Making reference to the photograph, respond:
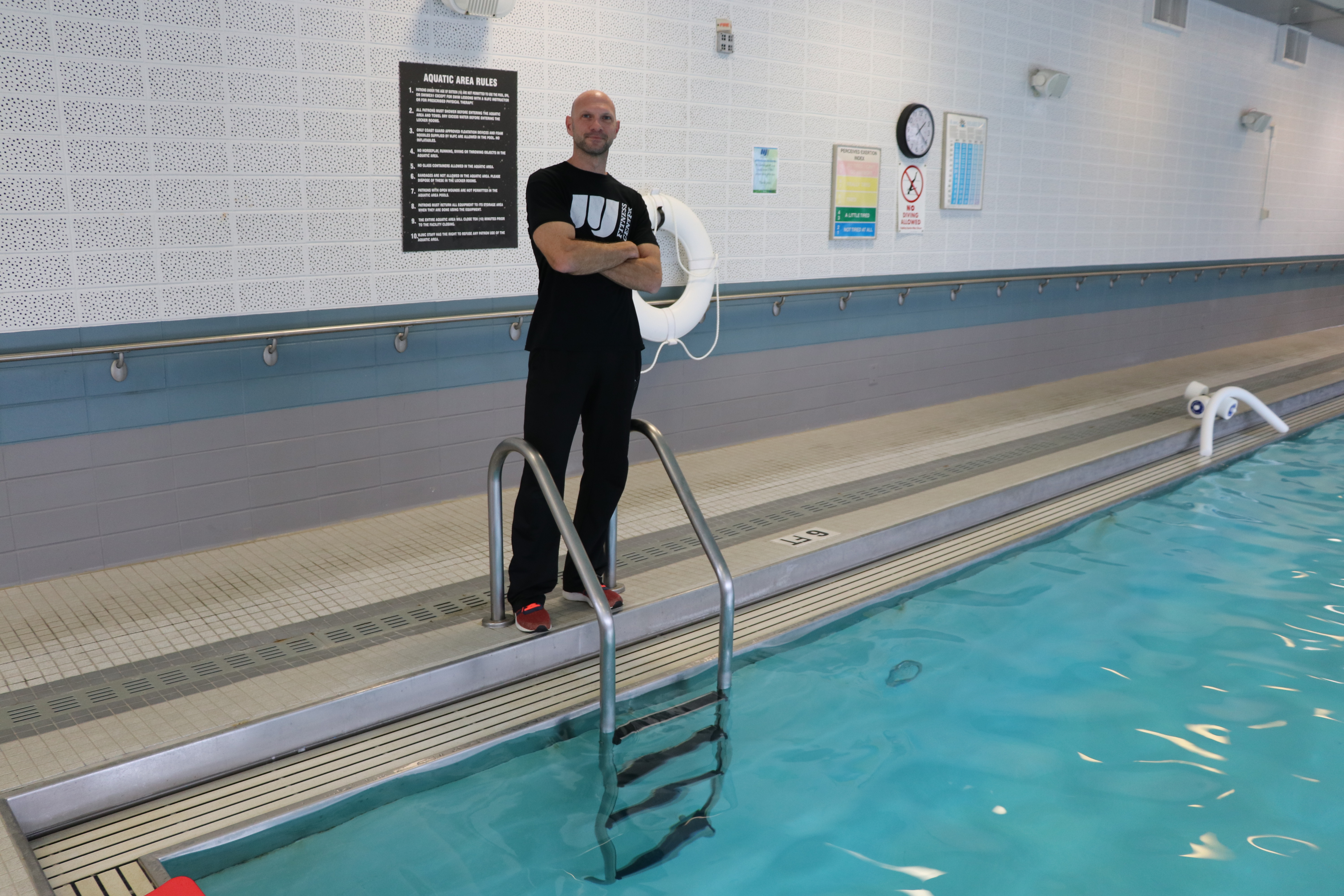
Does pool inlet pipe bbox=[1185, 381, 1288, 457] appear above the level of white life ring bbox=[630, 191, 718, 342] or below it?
below

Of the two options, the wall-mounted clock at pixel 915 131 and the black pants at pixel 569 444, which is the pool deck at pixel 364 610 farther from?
the wall-mounted clock at pixel 915 131

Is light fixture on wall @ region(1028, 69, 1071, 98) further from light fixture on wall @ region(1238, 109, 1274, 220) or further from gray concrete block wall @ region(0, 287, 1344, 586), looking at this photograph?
light fixture on wall @ region(1238, 109, 1274, 220)

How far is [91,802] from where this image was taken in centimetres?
212

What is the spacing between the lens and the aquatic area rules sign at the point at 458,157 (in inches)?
149

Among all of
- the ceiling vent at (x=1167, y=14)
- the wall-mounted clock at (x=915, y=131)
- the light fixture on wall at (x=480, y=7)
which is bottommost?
the wall-mounted clock at (x=915, y=131)

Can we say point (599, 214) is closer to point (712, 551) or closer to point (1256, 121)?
point (712, 551)

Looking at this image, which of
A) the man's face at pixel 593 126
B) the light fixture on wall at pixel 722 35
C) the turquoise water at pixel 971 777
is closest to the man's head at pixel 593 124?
the man's face at pixel 593 126

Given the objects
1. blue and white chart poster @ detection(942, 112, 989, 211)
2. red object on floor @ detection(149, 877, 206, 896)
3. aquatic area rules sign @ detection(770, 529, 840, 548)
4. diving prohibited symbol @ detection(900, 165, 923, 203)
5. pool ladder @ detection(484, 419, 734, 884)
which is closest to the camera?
red object on floor @ detection(149, 877, 206, 896)

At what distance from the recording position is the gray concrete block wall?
3.22 metres

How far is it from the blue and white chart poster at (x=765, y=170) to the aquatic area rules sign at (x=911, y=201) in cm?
109

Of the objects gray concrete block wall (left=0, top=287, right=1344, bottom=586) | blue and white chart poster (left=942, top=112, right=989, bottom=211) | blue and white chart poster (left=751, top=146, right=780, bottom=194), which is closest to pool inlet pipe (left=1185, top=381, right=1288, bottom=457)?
gray concrete block wall (left=0, top=287, right=1344, bottom=586)

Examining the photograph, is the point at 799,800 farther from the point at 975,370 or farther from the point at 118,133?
the point at 975,370

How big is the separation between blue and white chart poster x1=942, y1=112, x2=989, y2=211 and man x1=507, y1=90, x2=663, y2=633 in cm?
380

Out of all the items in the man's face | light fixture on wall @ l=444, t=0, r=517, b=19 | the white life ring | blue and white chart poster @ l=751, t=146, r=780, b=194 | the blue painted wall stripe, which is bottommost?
the blue painted wall stripe
